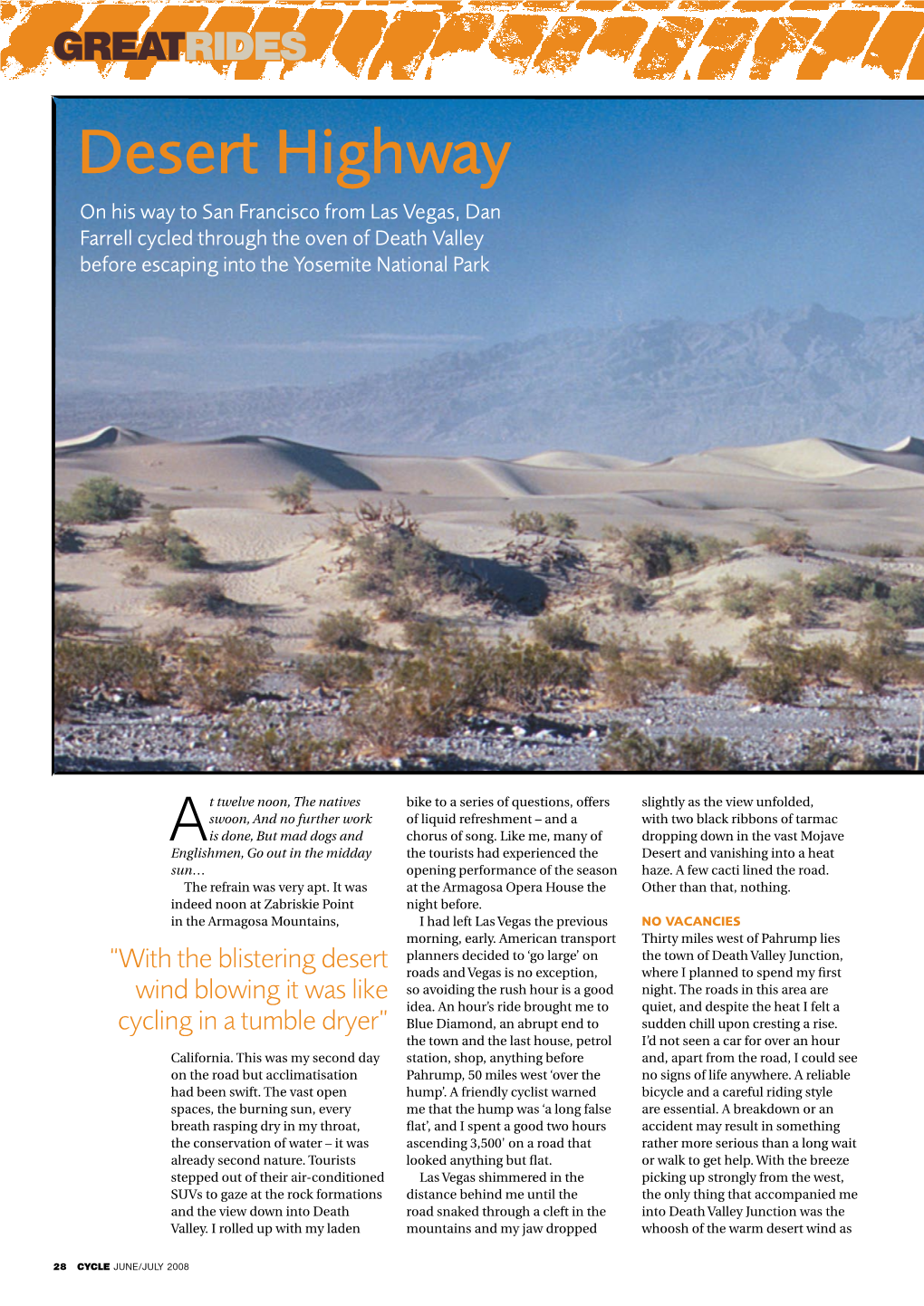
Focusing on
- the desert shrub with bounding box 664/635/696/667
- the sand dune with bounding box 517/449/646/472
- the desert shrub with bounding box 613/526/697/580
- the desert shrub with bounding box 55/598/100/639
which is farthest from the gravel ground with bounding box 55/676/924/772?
the sand dune with bounding box 517/449/646/472

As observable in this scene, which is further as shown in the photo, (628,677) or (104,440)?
(104,440)

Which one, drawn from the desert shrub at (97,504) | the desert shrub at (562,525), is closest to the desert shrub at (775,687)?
the desert shrub at (562,525)

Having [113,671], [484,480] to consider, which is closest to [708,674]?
[113,671]

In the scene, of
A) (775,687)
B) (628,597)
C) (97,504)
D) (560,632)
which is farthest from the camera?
(97,504)

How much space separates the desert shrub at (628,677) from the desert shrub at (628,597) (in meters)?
2.07

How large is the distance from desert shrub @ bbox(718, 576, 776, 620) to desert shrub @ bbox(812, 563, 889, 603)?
0.61 m

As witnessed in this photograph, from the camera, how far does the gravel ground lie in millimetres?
6570

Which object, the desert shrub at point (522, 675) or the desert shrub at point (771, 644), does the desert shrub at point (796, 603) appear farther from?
the desert shrub at point (522, 675)

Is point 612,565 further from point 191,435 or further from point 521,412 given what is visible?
point 191,435

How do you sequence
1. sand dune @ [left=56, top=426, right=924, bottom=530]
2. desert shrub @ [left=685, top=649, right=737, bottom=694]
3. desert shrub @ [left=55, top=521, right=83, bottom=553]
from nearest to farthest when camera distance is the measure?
desert shrub @ [left=685, top=649, right=737, bottom=694]
desert shrub @ [left=55, top=521, right=83, bottom=553]
sand dune @ [left=56, top=426, right=924, bottom=530]

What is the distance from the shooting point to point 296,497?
49.5ft

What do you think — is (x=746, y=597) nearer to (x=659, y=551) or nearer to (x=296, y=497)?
(x=659, y=551)

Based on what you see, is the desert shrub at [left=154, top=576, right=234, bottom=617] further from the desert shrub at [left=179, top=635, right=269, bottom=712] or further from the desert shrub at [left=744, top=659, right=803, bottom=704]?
the desert shrub at [left=744, top=659, right=803, bottom=704]

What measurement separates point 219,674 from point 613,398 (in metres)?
8.92
